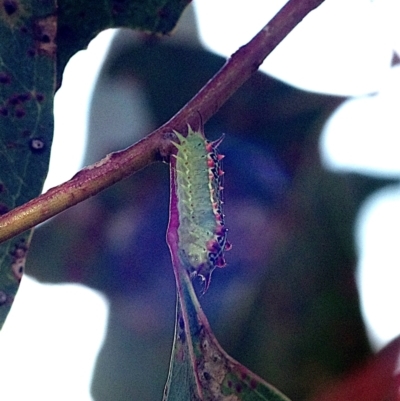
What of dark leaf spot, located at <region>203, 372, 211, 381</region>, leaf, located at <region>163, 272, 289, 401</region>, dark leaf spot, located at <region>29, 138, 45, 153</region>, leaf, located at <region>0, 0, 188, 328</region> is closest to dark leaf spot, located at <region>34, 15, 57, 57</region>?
leaf, located at <region>0, 0, 188, 328</region>

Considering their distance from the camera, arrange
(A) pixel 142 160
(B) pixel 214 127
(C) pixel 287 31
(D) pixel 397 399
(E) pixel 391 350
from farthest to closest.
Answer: (B) pixel 214 127 → (E) pixel 391 350 → (D) pixel 397 399 → (C) pixel 287 31 → (A) pixel 142 160

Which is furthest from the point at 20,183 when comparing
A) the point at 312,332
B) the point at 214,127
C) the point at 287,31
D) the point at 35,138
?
the point at 312,332

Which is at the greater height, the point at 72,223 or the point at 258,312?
the point at 72,223

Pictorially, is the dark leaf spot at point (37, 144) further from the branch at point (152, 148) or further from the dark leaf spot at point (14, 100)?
the branch at point (152, 148)

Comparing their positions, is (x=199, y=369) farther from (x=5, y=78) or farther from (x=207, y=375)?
(x=5, y=78)

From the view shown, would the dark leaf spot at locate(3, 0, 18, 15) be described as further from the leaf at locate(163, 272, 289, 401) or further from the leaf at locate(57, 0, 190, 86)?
the leaf at locate(163, 272, 289, 401)

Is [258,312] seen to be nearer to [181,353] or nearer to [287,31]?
[181,353]
